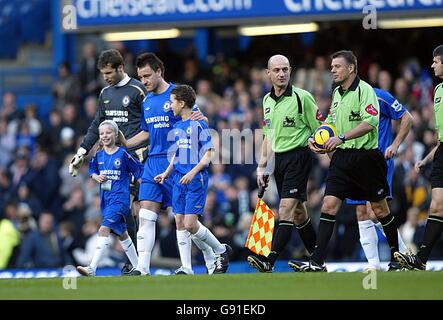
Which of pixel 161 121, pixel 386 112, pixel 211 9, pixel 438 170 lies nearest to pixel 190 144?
pixel 161 121

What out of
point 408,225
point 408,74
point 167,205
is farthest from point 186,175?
point 408,74

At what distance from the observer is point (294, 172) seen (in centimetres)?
1224

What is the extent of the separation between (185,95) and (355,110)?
6.13 feet

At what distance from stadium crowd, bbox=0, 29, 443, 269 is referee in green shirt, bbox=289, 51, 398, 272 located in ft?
15.9

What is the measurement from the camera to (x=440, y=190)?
11.8m

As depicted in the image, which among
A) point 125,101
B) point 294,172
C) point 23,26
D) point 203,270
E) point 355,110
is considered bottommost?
point 203,270

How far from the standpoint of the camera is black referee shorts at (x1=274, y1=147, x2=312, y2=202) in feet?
40.1

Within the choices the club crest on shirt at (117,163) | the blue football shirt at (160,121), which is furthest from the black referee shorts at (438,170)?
the club crest on shirt at (117,163)

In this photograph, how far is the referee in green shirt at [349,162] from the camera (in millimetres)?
11898

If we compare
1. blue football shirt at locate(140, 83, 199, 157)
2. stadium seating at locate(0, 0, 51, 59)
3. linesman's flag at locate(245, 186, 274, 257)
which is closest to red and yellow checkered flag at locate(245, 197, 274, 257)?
linesman's flag at locate(245, 186, 274, 257)

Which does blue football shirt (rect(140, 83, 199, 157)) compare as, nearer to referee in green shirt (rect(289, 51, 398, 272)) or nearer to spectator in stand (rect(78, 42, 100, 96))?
referee in green shirt (rect(289, 51, 398, 272))

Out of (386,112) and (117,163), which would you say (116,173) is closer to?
(117,163)
